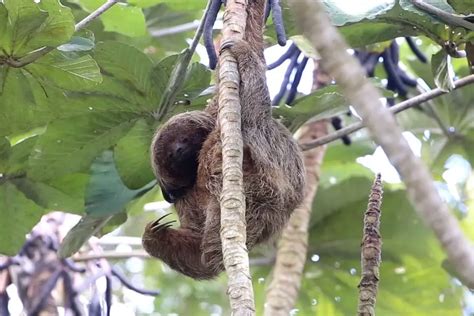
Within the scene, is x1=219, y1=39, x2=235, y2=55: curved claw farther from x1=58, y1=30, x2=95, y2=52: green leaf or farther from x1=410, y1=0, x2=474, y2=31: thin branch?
x1=410, y1=0, x2=474, y2=31: thin branch

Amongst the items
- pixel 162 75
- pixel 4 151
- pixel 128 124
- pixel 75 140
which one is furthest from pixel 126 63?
pixel 4 151

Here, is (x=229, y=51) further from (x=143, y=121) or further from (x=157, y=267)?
(x=157, y=267)

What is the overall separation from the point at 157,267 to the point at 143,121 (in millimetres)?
3988

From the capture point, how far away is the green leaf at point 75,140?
3951 mm

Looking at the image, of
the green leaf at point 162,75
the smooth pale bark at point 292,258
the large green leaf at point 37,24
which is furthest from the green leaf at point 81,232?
the large green leaf at point 37,24

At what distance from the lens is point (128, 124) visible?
4.06m

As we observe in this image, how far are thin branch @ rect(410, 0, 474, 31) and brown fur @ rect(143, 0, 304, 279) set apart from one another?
65 centimetres

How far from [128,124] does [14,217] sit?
73cm

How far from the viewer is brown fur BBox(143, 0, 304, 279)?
3.62 m

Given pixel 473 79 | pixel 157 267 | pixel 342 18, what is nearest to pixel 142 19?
pixel 342 18

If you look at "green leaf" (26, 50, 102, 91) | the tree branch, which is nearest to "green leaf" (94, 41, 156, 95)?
"green leaf" (26, 50, 102, 91)

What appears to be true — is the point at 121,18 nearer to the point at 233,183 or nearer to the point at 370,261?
the point at 233,183

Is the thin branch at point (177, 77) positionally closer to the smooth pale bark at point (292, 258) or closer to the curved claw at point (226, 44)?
the curved claw at point (226, 44)

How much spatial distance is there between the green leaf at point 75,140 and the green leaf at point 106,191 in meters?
0.10
